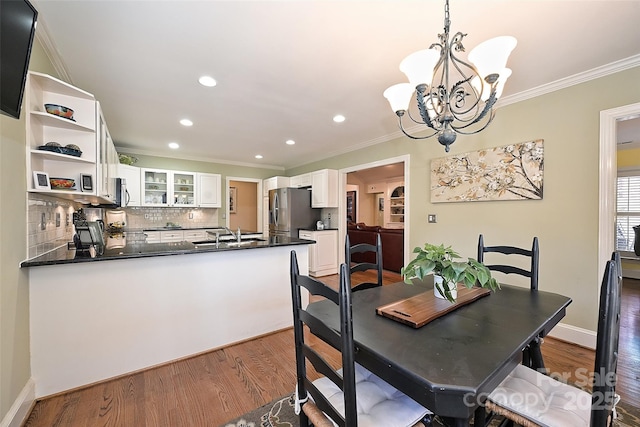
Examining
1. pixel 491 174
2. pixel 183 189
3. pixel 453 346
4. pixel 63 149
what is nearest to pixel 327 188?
pixel 491 174

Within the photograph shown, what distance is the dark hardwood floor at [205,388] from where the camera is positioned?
5.17ft

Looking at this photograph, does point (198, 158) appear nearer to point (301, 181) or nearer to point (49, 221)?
point (301, 181)

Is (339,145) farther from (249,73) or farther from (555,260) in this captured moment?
(555,260)

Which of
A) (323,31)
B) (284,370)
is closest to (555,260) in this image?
(284,370)

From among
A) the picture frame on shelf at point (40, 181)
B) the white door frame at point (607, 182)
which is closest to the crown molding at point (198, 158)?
the picture frame on shelf at point (40, 181)

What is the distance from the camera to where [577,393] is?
111 centimetres

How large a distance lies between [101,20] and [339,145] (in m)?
3.56

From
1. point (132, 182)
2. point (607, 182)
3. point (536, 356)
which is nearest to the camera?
point (536, 356)

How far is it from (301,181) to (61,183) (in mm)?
4201

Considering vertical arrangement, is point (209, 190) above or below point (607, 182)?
above

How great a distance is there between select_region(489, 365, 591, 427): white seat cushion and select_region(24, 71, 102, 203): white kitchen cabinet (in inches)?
113

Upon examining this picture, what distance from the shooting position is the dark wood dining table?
81 cm

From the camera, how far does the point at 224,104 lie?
2.95 metres

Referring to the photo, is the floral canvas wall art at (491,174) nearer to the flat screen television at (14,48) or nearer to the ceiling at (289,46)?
the ceiling at (289,46)
